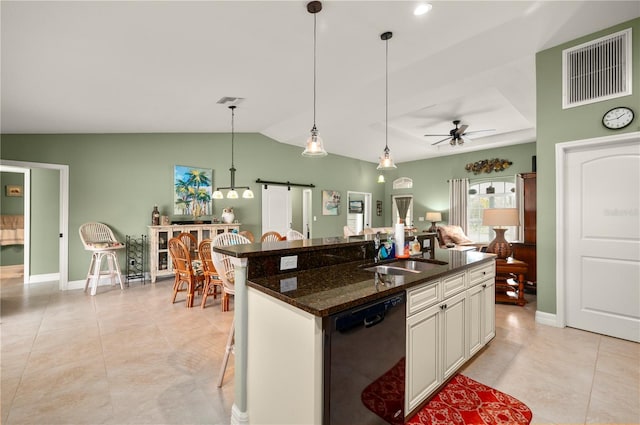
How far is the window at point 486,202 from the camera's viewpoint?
723 centimetres

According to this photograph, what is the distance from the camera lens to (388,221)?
31.8ft

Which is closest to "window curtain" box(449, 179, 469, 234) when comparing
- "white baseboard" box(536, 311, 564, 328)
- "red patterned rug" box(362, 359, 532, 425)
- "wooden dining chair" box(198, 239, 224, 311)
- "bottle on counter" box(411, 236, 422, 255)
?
"white baseboard" box(536, 311, 564, 328)

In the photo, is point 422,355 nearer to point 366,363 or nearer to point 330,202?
point 366,363

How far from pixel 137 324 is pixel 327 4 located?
3664 mm

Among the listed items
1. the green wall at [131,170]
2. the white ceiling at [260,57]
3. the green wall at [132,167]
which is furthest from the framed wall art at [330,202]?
Answer: the white ceiling at [260,57]

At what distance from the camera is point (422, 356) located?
1814mm

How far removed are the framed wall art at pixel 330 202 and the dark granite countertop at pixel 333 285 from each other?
581 cm

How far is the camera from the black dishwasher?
4.23ft

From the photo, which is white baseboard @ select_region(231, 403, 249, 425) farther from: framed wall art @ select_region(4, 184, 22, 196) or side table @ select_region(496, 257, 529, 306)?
framed wall art @ select_region(4, 184, 22, 196)

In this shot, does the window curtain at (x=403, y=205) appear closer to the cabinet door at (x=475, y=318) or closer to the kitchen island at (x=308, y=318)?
the cabinet door at (x=475, y=318)

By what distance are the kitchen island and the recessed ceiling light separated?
6.54ft

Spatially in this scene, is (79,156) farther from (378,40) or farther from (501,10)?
(501,10)

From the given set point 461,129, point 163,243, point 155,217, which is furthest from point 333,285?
Result: point 461,129

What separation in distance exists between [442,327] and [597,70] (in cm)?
309
